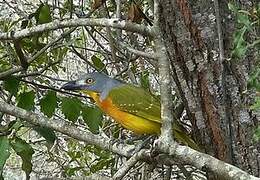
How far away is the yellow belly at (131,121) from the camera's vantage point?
9.27 ft

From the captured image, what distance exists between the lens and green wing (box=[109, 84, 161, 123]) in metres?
2.85

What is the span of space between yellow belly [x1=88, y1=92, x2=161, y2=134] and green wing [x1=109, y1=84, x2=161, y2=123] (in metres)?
0.02

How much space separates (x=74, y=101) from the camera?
9.23 feet

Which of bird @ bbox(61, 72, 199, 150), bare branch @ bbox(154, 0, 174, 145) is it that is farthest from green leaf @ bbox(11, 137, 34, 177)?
bare branch @ bbox(154, 0, 174, 145)

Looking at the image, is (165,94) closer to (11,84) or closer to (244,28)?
(244,28)

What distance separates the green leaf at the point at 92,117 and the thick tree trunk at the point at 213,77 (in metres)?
0.61

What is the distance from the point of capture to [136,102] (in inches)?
115

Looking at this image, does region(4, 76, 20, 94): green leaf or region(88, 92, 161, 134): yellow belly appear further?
region(88, 92, 161, 134): yellow belly

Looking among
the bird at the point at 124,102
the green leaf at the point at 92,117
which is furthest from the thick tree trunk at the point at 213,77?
the green leaf at the point at 92,117

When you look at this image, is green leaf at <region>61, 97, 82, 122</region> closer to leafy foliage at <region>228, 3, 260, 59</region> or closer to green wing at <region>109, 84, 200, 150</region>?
green wing at <region>109, 84, 200, 150</region>

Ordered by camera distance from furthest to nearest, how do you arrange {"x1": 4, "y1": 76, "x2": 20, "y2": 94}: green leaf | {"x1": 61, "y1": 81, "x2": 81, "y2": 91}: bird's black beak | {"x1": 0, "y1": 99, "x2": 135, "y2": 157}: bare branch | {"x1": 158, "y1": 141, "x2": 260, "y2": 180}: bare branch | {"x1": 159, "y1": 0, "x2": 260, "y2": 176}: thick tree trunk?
{"x1": 61, "y1": 81, "x2": 81, "y2": 91}: bird's black beak, {"x1": 4, "y1": 76, "x2": 20, "y2": 94}: green leaf, {"x1": 159, "y1": 0, "x2": 260, "y2": 176}: thick tree trunk, {"x1": 0, "y1": 99, "x2": 135, "y2": 157}: bare branch, {"x1": 158, "y1": 141, "x2": 260, "y2": 180}: bare branch

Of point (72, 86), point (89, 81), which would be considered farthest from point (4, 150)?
point (89, 81)

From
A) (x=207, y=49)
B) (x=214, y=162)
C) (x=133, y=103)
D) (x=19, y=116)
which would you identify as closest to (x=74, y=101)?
(x=133, y=103)

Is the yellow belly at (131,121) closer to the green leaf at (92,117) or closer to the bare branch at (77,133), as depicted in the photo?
the green leaf at (92,117)
